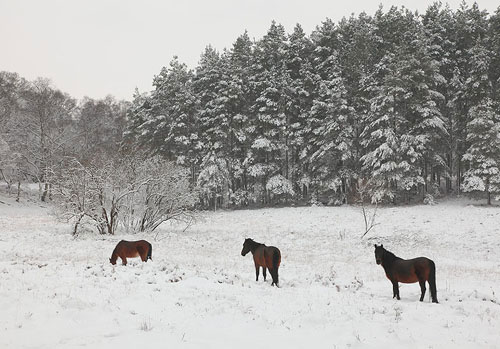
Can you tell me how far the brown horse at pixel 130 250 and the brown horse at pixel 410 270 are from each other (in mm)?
8383

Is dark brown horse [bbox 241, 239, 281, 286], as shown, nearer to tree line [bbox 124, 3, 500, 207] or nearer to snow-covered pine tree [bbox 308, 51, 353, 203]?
tree line [bbox 124, 3, 500, 207]

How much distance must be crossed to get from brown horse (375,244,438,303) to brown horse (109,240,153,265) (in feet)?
27.5

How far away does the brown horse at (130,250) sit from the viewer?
1334 centimetres

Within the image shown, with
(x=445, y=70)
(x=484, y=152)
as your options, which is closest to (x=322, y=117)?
(x=445, y=70)

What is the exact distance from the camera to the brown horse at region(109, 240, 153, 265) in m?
13.3

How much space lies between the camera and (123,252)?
13.4 metres

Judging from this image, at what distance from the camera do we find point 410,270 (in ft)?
29.3

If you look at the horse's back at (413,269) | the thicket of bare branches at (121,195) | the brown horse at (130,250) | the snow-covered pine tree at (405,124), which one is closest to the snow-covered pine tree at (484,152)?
the snow-covered pine tree at (405,124)

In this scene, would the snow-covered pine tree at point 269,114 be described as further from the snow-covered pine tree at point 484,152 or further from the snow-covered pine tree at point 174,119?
the snow-covered pine tree at point 484,152

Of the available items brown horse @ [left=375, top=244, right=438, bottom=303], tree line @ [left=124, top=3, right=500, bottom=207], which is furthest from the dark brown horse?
tree line @ [left=124, top=3, right=500, bottom=207]

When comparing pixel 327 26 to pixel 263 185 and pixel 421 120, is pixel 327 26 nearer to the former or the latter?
pixel 421 120

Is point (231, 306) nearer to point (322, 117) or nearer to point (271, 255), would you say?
point (271, 255)

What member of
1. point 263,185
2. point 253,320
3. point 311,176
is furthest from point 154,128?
point 253,320

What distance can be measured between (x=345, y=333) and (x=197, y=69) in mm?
45305
